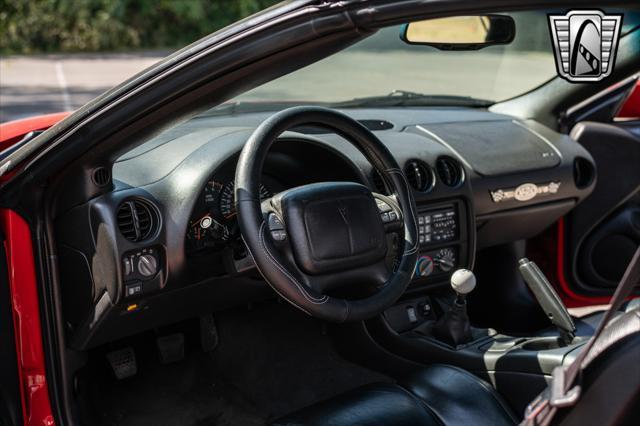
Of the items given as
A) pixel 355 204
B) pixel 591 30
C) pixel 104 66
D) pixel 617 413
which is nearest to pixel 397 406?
pixel 355 204

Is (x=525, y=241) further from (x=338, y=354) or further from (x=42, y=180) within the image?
(x=42, y=180)

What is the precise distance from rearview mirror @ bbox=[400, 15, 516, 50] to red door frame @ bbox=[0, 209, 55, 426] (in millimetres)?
1194

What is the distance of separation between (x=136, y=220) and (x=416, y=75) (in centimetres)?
874

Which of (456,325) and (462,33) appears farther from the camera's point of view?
(456,325)

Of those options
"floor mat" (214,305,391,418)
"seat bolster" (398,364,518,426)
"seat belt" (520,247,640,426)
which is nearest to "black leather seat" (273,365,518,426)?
"seat bolster" (398,364,518,426)

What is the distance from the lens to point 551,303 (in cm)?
263

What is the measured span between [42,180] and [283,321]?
1495mm

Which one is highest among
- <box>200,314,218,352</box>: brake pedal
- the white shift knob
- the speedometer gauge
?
the speedometer gauge

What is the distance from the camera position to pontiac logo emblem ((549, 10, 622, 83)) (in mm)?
1450

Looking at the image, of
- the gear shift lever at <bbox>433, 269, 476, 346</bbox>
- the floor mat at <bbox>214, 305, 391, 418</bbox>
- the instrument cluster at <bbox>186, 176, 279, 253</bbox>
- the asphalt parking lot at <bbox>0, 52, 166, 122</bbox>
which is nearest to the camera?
the instrument cluster at <bbox>186, 176, 279, 253</bbox>

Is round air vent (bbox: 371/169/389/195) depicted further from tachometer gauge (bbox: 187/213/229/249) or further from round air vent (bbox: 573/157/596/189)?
round air vent (bbox: 573/157/596/189)

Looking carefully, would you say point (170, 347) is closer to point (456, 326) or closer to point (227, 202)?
point (227, 202)

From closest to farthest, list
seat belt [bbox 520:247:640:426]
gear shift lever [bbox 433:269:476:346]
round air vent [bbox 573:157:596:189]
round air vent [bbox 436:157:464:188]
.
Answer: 1. seat belt [bbox 520:247:640:426]
2. gear shift lever [bbox 433:269:476:346]
3. round air vent [bbox 436:157:464:188]
4. round air vent [bbox 573:157:596:189]

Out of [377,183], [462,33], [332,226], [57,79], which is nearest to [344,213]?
[332,226]
